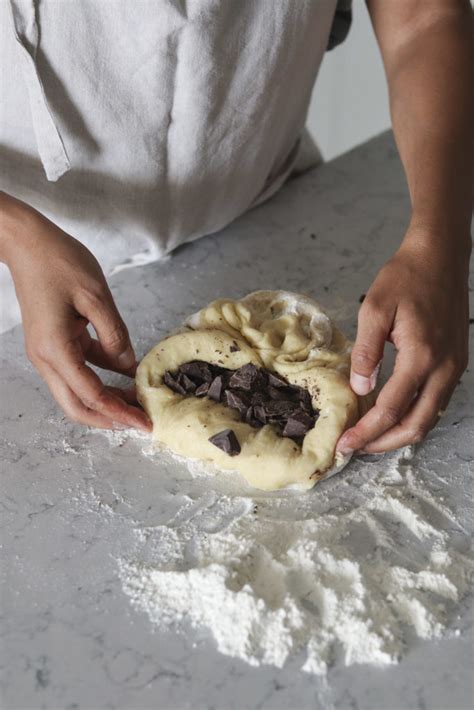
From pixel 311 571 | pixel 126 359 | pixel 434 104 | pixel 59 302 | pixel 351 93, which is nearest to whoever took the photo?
pixel 311 571

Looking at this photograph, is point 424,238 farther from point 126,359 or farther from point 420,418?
point 126,359

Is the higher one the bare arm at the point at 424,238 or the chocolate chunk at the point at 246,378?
the bare arm at the point at 424,238

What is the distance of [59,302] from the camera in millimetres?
1224

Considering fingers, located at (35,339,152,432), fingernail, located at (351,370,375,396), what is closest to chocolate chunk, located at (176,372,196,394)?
fingers, located at (35,339,152,432)

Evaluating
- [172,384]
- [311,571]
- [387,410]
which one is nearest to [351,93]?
[172,384]

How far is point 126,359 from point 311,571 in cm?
47

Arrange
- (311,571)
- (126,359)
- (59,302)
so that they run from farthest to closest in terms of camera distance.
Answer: (126,359), (59,302), (311,571)

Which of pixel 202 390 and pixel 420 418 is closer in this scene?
pixel 420 418

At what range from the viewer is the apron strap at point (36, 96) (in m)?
1.24

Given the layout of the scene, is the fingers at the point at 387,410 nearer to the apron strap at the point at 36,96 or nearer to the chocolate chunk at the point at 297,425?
the chocolate chunk at the point at 297,425

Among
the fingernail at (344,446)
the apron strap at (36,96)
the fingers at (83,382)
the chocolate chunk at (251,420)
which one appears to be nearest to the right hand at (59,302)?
the fingers at (83,382)

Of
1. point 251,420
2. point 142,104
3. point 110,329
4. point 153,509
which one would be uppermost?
point 142,104

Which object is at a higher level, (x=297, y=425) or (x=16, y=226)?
(x=16, y=226)

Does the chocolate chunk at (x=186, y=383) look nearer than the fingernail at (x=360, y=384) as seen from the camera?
No
